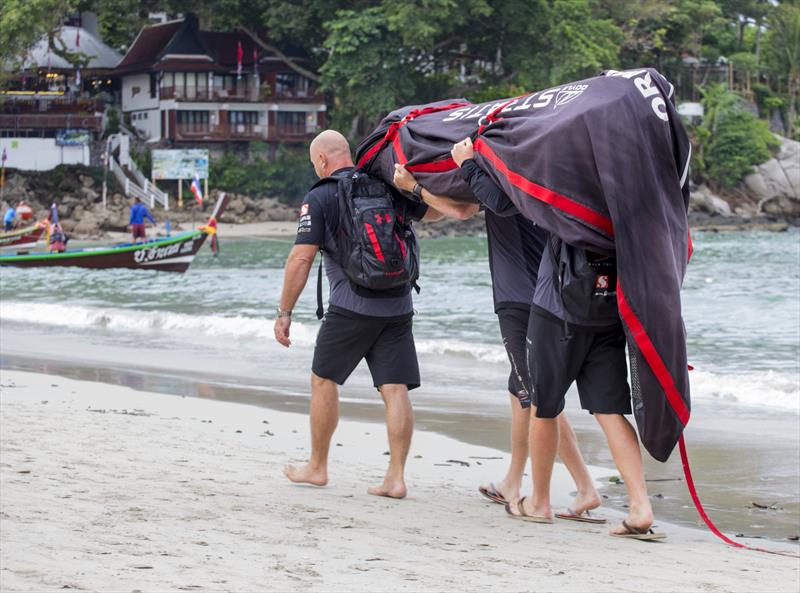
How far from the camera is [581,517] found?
17.1 feet

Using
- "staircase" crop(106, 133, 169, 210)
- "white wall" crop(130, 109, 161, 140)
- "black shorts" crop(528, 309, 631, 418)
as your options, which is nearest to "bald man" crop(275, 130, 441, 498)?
"black shorts" crop(528, 309, 631, 418)

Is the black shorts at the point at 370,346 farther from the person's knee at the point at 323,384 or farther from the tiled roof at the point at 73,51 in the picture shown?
the tiled roof at the point at 73,51

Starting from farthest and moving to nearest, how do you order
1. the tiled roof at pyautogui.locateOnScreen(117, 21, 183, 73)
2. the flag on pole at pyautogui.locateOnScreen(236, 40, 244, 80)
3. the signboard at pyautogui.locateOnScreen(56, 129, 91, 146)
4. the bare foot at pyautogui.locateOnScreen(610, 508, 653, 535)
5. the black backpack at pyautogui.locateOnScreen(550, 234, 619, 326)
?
the tiled roof at pyautogui.locateOnScreen(117, 21, 183, 73) → the flag on pole at pyautogui.locateOnScreen(236, 40, 244, 80) → the signboard at pyautogui.locateOnScreen(56, 129, 91, 146) → the bare foot at pyautogui.locateOnScreen(610, 508, 653, 535) → the black backpack at pyautogui.locateOnScreen(550, 234, 619, 326)

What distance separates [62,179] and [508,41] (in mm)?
18982

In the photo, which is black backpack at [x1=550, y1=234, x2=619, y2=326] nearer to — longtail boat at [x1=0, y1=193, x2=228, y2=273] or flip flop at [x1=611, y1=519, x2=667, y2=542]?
flip flop at [x1=611, y1=519, x2=667, y2=542]

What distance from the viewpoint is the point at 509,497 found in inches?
217

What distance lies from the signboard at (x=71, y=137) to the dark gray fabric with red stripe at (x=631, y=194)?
47894 millimetres

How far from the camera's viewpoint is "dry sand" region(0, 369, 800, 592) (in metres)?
3.96

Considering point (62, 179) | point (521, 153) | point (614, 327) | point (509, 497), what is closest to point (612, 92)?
point (521, 153)

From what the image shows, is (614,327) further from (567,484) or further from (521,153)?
(567,484)

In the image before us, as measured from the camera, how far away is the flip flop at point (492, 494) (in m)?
5.56

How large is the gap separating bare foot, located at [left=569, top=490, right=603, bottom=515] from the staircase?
45.9m

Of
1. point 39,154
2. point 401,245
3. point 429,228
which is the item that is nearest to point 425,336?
point 401,245

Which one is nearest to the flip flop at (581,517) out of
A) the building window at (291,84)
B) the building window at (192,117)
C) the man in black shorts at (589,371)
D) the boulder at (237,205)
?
the man in black shorts at (589,371)
